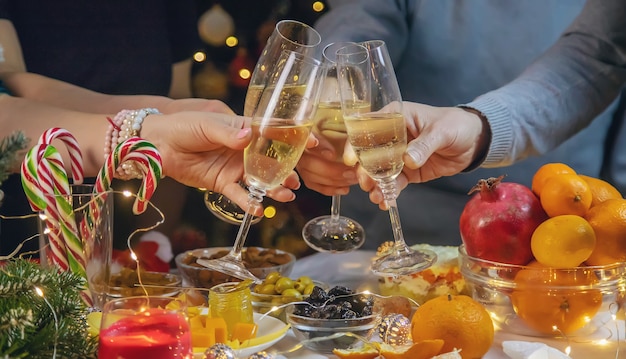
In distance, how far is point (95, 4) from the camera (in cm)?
211

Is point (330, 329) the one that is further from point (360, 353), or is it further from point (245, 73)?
point (245, 73)

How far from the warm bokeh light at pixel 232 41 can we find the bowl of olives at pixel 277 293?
3.47 feet

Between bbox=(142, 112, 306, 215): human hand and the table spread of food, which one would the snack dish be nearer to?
the table spread of food

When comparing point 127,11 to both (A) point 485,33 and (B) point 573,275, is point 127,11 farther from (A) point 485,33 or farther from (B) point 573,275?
(B) point 573,275

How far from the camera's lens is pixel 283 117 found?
4.04 feet

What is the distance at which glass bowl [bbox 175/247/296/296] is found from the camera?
1.50m

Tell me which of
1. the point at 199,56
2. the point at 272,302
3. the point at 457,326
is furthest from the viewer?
the point at 199,56

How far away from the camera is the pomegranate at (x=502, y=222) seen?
51.4 inches

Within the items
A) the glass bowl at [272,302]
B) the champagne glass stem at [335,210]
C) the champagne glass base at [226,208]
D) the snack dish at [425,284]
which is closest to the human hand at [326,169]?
the champagne glass stem at [335,210]

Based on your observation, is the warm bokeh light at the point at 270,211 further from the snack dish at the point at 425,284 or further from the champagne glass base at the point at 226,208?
the snack dish at the point at 425,284

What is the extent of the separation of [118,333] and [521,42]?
5.55 ft

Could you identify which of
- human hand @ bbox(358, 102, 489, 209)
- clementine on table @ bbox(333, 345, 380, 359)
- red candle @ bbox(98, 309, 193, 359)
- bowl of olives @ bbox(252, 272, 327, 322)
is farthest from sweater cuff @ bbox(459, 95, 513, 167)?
red candle @ bbox(98, 309, 193, 359)

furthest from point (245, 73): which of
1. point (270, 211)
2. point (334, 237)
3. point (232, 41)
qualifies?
point (334, 237)

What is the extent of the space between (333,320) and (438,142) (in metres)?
0.60
